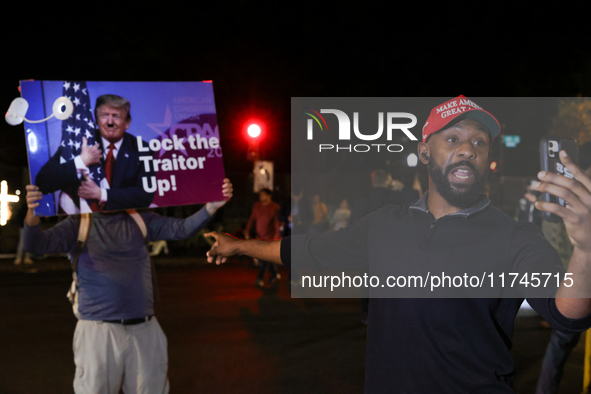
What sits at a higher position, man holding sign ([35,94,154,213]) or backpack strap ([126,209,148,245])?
man holding sign ([35,94,154,213])

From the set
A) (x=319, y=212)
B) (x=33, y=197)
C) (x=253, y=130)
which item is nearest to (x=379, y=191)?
(x=33, y=197)

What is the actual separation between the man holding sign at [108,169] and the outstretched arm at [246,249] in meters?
0.84

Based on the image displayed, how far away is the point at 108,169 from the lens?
352 cm

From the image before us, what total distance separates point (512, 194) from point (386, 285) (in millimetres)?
17811

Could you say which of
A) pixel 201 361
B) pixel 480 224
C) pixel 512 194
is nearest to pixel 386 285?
pixel 480 224

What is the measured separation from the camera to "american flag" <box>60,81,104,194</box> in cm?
342

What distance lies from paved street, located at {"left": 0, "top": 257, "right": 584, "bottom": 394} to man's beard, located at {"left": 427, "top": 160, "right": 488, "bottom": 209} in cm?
362

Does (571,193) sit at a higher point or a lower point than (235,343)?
higher

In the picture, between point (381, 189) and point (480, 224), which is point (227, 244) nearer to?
point (480, 224)

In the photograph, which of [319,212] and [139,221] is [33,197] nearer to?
[139,221]

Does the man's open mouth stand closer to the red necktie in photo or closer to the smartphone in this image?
the smartphone

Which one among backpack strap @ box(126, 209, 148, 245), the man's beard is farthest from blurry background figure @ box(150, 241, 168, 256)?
the man's beard

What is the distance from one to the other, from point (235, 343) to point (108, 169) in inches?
169

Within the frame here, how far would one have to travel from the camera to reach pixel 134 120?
11.7ft
